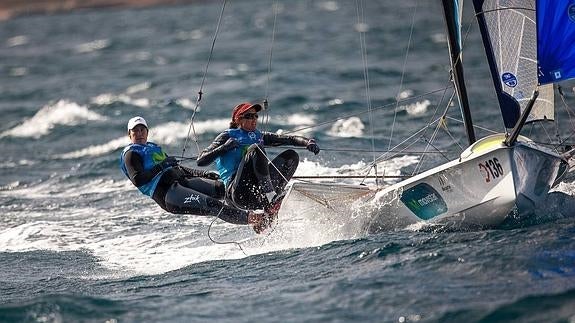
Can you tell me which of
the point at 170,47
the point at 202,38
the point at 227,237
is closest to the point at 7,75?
the point at 170,47

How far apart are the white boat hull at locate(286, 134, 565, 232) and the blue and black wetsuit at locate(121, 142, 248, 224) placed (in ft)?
2.09

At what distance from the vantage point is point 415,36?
2648 centimetres

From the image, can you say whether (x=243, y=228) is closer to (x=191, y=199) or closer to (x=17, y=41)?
(x=191, y=199)

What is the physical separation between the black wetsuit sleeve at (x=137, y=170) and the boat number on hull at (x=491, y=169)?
8.62 feet

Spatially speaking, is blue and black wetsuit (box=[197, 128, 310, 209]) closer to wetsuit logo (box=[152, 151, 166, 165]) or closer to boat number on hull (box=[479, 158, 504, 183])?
wetsuit logo (box=[152, 151, 166, 165])

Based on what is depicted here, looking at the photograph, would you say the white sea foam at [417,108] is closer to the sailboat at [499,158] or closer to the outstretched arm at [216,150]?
the sailboat at [499,158]

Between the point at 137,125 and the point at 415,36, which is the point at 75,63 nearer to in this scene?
the point at 415,36

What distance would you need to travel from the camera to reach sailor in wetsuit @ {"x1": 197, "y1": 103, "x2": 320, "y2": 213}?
799cm

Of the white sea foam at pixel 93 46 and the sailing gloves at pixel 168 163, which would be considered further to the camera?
the white sea foam at pixel 93 46

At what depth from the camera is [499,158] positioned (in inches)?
293

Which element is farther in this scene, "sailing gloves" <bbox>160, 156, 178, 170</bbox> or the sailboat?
"sailing gloves" <bbox>160, 156, 178, 170</bbox>

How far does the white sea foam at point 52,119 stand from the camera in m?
17.0

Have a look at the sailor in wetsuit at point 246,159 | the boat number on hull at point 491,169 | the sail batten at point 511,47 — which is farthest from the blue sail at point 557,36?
the sailor in wetsuit at point 246,159

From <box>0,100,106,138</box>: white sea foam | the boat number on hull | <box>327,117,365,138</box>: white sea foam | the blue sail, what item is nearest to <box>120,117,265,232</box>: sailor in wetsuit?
the boat number on hull
